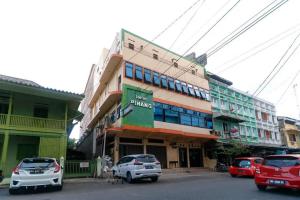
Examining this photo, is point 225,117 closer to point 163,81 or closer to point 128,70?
point 163,81

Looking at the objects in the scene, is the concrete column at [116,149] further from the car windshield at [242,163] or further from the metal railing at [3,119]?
the car windshield at [242,163]

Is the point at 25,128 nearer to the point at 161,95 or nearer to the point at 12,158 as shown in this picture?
the point at 12,158

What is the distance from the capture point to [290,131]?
43.7m

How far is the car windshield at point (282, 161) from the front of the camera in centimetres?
822

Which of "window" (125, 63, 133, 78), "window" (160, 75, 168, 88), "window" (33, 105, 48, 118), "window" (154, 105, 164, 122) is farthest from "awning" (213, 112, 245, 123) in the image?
"window" (33, 105, 48, 118)

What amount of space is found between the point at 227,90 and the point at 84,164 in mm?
25427

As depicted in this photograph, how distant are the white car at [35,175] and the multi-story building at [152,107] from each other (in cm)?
770

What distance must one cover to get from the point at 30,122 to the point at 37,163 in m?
6.40

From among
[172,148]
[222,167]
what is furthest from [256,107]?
[172,148]

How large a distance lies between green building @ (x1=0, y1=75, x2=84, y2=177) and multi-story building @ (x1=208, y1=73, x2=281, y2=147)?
19671 millimetres

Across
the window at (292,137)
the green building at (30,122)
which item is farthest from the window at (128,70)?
the window at (292,137)

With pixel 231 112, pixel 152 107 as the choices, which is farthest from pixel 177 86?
pixel 231 112

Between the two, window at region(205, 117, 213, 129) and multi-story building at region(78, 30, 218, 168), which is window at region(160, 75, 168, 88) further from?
window at region(205, 117, 213, 129)

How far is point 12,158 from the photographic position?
15.4 m
